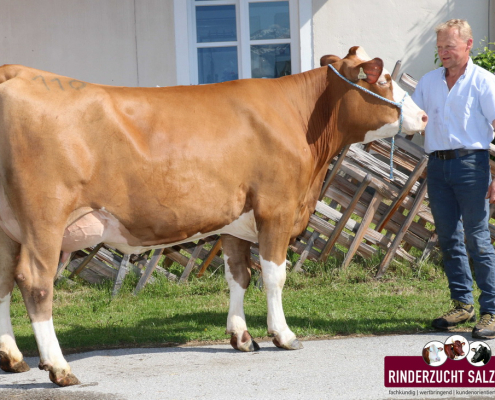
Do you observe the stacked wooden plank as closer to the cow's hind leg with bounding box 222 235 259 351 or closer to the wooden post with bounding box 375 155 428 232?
the wooden post with bounding box 375 155 428 232

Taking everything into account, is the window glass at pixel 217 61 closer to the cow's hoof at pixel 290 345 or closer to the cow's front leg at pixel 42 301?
the cow's hoof at pixel 290 345

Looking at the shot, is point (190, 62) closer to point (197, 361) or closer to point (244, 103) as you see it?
point (244, 103)

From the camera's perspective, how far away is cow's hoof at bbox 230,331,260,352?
14.4 feet

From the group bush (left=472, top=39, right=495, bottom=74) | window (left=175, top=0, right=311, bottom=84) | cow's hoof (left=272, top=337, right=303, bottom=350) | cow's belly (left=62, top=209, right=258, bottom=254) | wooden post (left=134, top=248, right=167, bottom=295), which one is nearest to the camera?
cow's belly (left=62, top=209, right=258, bottom=254)

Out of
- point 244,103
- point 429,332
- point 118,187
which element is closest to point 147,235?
point 118,187

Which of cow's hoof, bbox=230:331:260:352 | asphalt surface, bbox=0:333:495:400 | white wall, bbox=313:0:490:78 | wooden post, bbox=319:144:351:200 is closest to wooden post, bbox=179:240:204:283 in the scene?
wooden post, bbox=319:144:351:200

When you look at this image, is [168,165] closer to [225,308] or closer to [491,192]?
[225,308]

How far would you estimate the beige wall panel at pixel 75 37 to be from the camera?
850 centimetres

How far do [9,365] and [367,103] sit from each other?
9.32 ft

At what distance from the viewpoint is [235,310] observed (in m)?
4.49

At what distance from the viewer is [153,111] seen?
398 cm

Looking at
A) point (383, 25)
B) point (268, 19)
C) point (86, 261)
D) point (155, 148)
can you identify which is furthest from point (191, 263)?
point (383, 25)

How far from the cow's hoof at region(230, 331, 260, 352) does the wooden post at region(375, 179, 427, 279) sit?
2149mm

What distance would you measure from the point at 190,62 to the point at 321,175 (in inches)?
176
